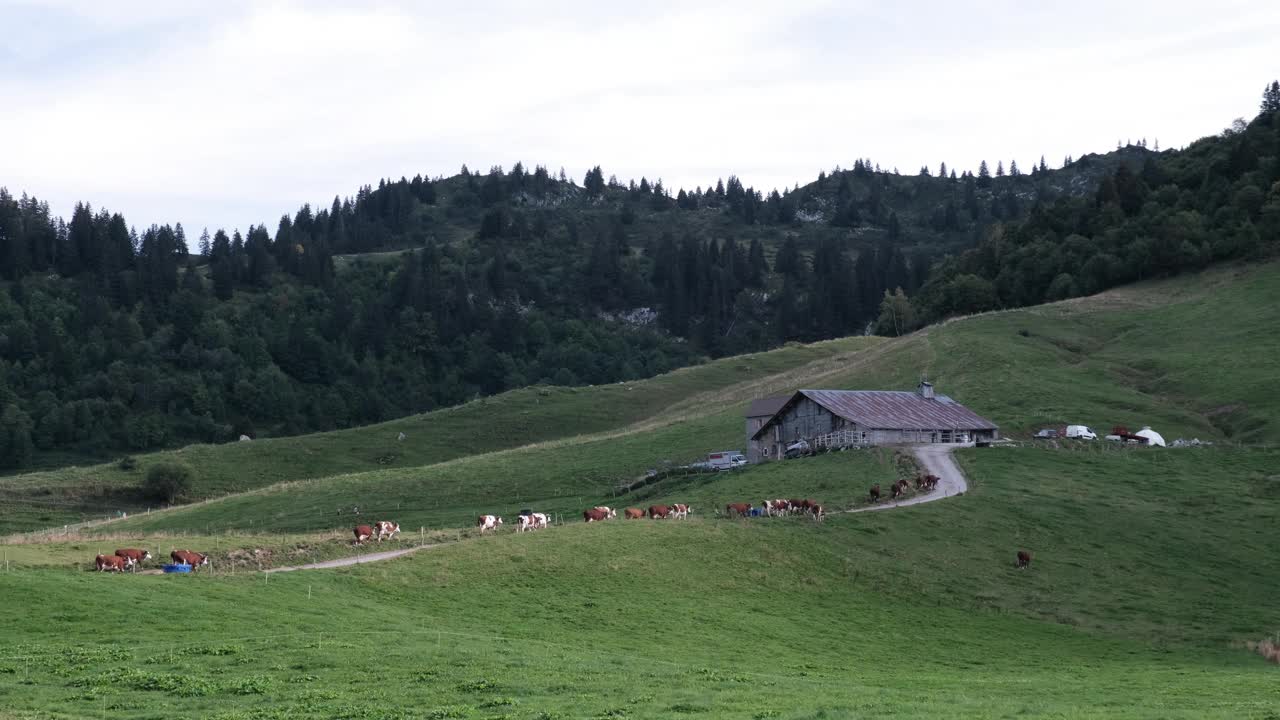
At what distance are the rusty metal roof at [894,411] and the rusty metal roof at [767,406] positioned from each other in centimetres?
171

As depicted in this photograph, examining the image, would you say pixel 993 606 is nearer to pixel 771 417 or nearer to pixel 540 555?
pixel 540 555

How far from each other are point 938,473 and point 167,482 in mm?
69752

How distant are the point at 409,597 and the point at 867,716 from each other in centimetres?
2127

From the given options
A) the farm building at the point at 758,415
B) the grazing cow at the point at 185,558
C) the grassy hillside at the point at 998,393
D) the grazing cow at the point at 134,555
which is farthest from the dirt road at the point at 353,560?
the farm building at the point at 758,415

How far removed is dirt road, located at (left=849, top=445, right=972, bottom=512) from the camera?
232ft

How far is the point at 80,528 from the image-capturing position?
84.6 m

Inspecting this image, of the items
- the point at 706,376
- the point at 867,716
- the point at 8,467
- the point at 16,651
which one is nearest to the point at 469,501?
the point at 16,651

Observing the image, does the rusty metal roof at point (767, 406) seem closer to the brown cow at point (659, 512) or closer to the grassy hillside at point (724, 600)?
the grassy hillside at point (724, 600)

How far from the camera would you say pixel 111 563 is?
148ft

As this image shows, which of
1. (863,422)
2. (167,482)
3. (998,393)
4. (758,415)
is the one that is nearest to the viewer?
(863,422)

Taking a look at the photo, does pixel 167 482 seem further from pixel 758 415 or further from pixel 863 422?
pixel 863 422

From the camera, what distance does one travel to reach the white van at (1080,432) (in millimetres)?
93188

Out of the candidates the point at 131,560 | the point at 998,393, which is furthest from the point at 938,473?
the point at 131,560

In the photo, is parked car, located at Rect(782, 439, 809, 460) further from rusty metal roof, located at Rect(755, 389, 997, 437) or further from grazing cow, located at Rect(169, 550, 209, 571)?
grazing cow, located at Rect(169, 550, 209, 571)
